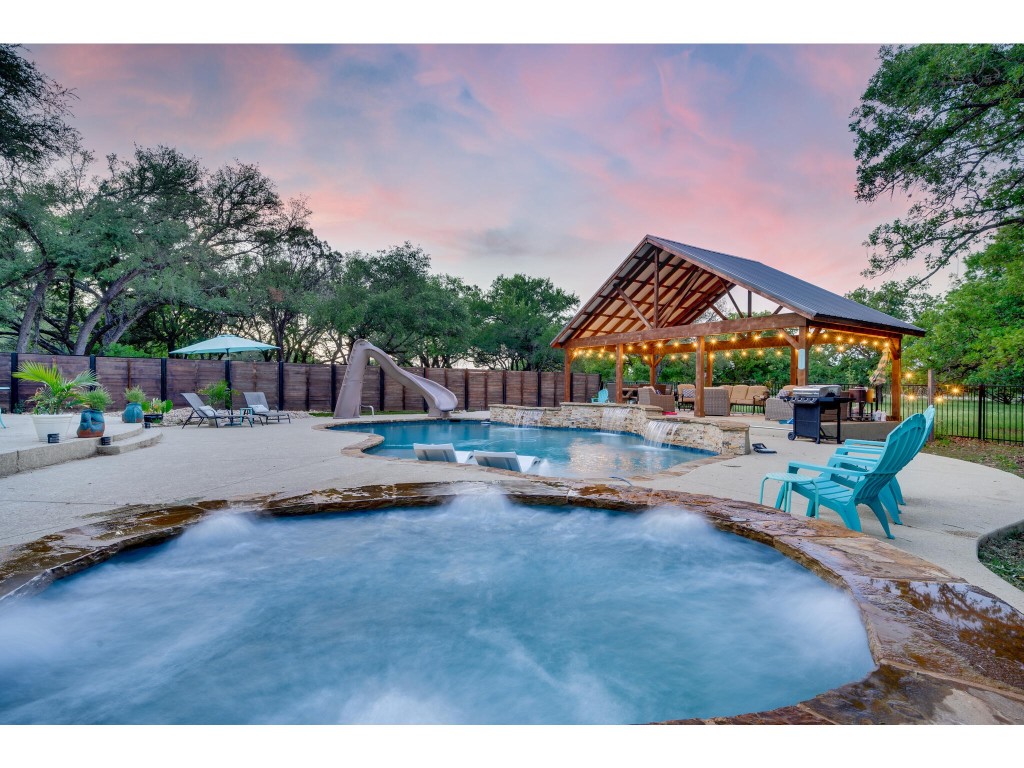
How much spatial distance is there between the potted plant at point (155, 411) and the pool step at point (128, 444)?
116 inches

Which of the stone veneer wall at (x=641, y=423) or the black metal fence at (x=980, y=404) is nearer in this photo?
the stone veneer wall at (x=641, y=423)

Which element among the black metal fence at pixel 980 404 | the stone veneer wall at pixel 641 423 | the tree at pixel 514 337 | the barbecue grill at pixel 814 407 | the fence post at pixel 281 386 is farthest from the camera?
the tree at pixel 514 337

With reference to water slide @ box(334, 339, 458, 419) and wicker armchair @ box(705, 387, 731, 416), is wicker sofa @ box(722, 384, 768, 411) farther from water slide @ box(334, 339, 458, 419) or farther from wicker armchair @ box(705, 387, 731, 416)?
water slide @ box(334, 339, 458, 419)

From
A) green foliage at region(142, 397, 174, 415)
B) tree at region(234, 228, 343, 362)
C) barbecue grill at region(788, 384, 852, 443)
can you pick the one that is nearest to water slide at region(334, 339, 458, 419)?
green foliage at region(142, 397, 174, 415)

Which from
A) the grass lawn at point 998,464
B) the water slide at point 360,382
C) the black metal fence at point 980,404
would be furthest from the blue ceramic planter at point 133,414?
the black metal fence at point 980,404

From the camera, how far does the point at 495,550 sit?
3.80 meters

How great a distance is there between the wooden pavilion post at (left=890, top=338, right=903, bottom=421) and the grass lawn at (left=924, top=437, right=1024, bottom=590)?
1735 mm

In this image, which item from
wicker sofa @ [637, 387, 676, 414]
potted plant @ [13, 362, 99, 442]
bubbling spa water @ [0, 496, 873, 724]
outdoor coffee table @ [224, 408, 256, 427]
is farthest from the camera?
wicker sofa @ [637, 387, 676, 414]

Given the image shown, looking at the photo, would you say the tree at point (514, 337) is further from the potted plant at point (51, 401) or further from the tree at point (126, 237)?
the potted plant at point (51, 401)

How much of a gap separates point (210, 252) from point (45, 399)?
13.8 meters

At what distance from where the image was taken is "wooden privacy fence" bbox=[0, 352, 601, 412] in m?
13.1

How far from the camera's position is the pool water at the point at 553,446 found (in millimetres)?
7992

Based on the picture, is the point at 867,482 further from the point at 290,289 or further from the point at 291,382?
the point at 290,289
